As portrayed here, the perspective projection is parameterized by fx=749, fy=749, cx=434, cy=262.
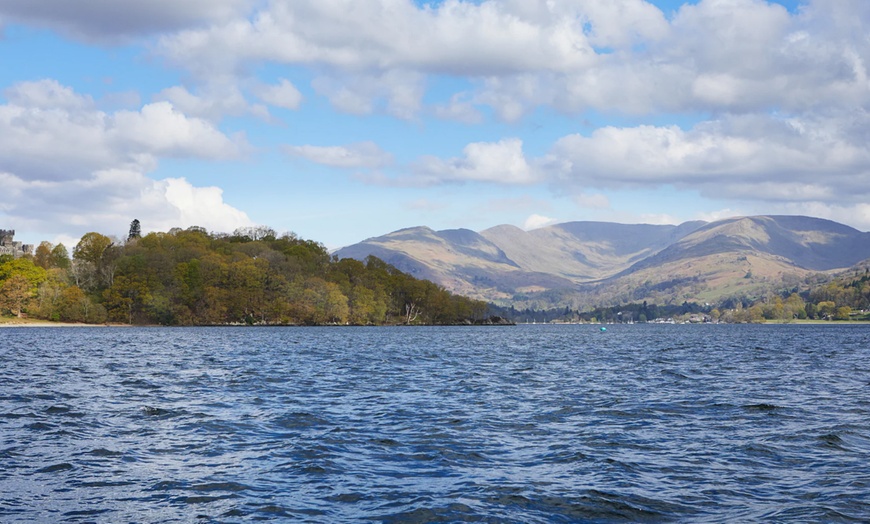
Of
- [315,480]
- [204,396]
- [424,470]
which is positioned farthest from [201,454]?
[204,396]

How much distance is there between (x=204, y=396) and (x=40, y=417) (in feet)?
36.9

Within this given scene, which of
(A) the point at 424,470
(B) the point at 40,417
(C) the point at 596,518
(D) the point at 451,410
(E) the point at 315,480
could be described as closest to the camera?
(C) the point at 596,518

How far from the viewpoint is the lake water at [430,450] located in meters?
21.2

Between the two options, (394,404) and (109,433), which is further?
(394,404)

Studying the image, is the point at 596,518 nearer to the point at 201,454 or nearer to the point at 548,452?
the point at 548,452

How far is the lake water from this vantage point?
21250 mm

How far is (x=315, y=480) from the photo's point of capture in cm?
2441

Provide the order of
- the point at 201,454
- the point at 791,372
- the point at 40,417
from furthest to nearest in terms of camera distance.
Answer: the point at 791,372, the point at 40,417, the point at 201,454

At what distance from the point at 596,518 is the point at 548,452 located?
865 centimetres

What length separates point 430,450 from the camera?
29328mm

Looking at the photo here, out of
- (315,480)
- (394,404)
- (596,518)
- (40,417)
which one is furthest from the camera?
(394,404)

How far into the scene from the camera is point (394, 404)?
142ft

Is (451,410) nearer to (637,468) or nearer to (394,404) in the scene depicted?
(394,404)

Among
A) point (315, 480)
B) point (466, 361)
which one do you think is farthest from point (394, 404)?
point (466, 361)
